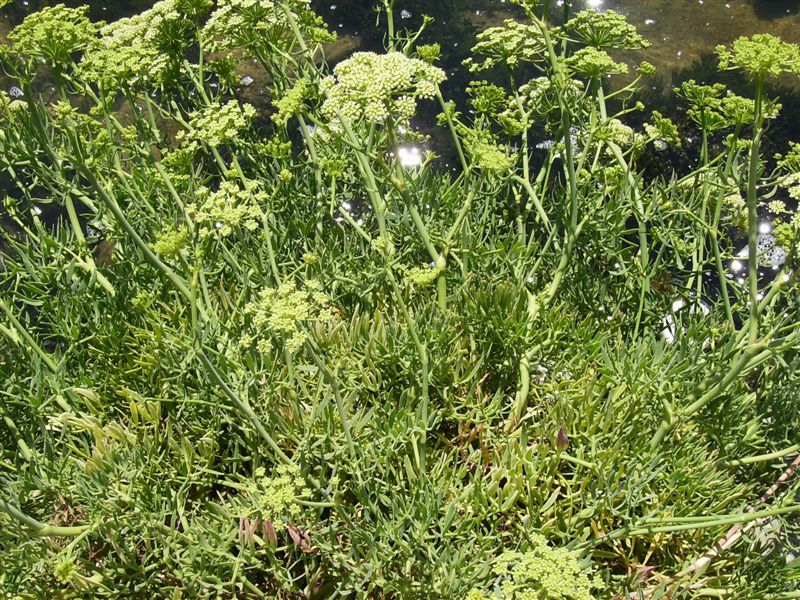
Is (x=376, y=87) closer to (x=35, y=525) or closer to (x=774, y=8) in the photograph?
(x=35, y=525)

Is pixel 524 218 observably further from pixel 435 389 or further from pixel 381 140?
pixel 435 389

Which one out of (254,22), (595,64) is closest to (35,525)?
(254,22)

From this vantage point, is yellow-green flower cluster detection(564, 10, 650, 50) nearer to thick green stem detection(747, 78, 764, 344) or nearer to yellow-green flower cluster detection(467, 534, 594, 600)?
thick green stem detection(747, 78, 764, 344)

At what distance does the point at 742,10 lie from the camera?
17.8ft

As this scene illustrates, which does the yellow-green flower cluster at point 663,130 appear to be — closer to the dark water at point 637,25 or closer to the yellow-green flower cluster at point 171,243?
the yellow-green flower cluster at point 171,243

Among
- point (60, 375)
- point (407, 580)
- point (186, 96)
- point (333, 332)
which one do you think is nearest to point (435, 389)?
point (333, 332)

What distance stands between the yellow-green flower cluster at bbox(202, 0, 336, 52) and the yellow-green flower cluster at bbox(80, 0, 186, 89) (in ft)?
0.41

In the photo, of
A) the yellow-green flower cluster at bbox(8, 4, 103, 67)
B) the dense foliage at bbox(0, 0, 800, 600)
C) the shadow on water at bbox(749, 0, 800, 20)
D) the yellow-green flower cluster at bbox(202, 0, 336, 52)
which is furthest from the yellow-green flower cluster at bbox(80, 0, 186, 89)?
the shadow on water at bbox(749, 0, 800, 20)

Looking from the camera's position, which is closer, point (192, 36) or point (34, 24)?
point (34, 24)

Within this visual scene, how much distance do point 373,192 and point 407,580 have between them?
107 centimetres

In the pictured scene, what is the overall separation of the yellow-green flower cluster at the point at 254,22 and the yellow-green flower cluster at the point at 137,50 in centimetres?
13

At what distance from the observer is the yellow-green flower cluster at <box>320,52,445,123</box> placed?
188 centimetres

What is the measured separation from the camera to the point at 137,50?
2336 mm

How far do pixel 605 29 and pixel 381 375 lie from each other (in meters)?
1.22
